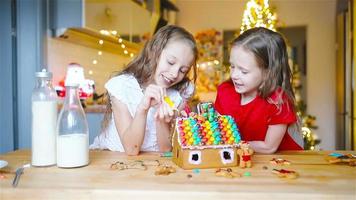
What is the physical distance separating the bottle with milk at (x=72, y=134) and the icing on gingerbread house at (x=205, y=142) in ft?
0.69

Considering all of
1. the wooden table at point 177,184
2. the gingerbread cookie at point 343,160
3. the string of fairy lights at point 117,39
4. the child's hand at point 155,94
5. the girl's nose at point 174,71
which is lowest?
the wooden table at point 177,184

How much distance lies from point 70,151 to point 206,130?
0.30 meters

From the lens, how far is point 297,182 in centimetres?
64

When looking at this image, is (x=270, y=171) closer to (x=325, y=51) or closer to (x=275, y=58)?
(x=275, y=58)

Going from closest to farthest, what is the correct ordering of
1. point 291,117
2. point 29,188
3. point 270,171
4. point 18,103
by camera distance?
point 29,188, point 270,171, point 291,117, point 18,103

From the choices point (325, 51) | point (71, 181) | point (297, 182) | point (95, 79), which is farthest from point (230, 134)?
point (325, 51)

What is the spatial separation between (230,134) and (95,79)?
2199mm

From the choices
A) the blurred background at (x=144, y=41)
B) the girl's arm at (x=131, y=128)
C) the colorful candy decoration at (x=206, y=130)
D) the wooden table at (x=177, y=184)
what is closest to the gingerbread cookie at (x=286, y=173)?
the wooden table at (x=177, y=184)

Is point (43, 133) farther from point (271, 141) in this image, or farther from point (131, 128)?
point (271, 141)

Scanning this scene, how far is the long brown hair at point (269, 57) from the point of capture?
110 cm

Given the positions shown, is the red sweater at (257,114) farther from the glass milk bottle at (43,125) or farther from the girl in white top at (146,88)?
the glass milk bottle at (43,125)

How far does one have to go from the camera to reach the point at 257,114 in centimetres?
118

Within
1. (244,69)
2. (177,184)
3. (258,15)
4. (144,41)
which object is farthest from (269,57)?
(144,41)

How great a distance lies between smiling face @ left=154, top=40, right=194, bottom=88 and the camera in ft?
3.46
